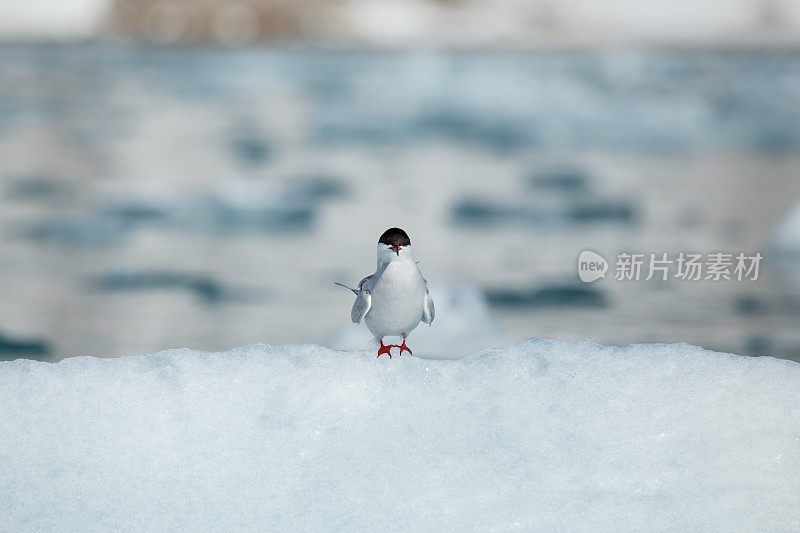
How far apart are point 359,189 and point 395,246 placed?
53.0 inches

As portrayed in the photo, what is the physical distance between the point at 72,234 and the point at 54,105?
66.8 inches

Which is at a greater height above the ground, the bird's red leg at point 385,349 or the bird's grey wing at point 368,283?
the bird's grey wing at point 368,283

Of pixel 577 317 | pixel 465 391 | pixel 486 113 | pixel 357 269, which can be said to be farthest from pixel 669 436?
pixel 486 113

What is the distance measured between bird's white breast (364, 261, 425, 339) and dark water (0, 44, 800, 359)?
0.46m

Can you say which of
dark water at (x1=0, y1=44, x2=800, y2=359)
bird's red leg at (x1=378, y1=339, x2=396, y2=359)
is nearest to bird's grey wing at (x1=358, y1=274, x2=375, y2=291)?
bird's red leg at (x1=378, y1=339, x2=396, y2=359)

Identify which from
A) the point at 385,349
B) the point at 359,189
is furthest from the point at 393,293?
the point at 359,189

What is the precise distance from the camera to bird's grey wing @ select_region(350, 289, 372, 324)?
1.06 m

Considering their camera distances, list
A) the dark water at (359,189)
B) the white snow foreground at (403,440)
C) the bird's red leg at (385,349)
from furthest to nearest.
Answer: the dark water at (359,189), the bird's red leg at (385,349), the white snow foreground at (403,440)

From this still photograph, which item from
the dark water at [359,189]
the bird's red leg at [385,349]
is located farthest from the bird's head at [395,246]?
the dark water at [359,189]

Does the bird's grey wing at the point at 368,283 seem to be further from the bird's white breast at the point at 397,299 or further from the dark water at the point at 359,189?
the dark water at the point at 359,189

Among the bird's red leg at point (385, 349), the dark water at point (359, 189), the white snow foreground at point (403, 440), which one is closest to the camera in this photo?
the white snow foreground at point (403, 440)

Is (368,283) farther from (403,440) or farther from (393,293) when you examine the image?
(403,440)

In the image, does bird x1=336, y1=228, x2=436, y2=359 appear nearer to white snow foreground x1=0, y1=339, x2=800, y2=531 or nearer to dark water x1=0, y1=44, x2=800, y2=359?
white snow foreground x1=0, y1=339, x2=800, y2=531

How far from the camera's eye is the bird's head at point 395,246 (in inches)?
40.8
